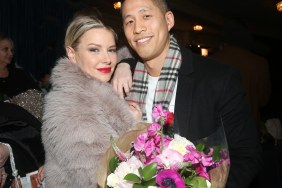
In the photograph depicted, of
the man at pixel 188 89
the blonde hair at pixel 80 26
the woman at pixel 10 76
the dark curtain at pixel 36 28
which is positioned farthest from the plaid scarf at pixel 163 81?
the dark curtain at pixel 36 28

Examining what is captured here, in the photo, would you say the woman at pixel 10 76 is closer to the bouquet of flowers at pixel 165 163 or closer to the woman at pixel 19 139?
the woman at pixel 19 139

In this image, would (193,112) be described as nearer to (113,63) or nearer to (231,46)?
(113,63)

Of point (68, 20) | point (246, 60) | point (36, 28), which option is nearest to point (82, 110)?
point (246, 60)

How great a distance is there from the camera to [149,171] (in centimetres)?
108

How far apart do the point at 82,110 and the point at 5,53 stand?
200cm

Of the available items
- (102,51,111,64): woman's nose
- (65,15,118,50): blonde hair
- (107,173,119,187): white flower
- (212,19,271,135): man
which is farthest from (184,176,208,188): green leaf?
(212,19,271,135): man

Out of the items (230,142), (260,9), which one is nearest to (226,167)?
(230,142)

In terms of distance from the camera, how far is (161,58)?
2.05 m

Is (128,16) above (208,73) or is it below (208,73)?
above

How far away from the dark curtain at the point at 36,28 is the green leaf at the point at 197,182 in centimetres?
506

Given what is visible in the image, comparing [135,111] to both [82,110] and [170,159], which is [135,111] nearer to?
[82,110]

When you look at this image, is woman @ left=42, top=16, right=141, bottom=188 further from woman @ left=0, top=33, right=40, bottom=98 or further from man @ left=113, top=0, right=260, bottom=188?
woman @ left=0, top=33, right=40, bottom=98

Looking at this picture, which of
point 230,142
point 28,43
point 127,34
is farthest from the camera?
point 28,43

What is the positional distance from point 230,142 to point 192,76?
413mm
